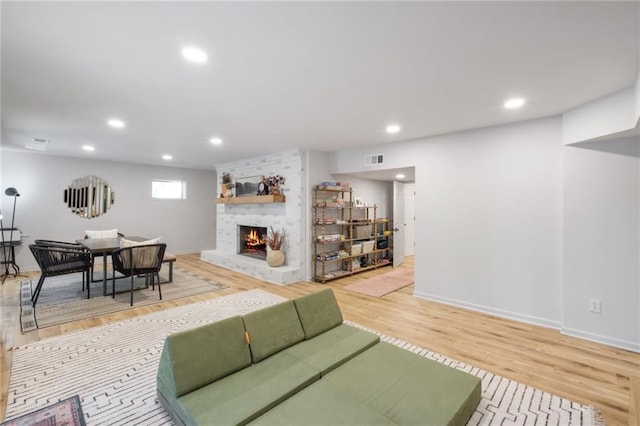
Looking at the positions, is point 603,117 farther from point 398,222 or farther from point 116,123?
point 116,123

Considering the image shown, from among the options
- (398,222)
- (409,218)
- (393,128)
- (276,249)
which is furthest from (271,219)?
(409,218)

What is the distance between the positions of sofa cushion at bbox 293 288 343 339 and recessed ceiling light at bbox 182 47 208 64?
194cm

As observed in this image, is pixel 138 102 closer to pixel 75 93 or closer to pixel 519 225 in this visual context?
pixel 75 93

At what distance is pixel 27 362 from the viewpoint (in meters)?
2.48

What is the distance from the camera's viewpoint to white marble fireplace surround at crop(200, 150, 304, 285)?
17.4ft

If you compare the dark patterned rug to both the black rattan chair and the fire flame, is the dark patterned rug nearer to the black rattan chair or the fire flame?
the black rattan chair

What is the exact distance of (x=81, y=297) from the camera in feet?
13.7

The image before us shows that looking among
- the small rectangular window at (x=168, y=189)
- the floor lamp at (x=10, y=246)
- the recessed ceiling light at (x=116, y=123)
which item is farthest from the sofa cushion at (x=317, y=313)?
the small rectangular window at (x=168, y=189)

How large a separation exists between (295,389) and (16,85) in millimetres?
3445

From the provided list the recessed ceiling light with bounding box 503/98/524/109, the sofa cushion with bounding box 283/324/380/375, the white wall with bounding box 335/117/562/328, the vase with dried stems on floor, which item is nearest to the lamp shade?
the vase with dried stems on floor

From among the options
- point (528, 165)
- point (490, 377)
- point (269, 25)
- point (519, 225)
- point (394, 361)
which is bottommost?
point (490, 377)

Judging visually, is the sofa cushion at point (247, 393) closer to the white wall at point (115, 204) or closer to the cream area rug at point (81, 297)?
the cream area rug at point (81, 297)

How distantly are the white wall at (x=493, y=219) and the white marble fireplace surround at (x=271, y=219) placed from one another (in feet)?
6.75

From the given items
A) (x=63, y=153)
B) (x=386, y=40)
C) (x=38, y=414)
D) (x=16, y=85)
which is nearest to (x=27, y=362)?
(x=38, y=414)
